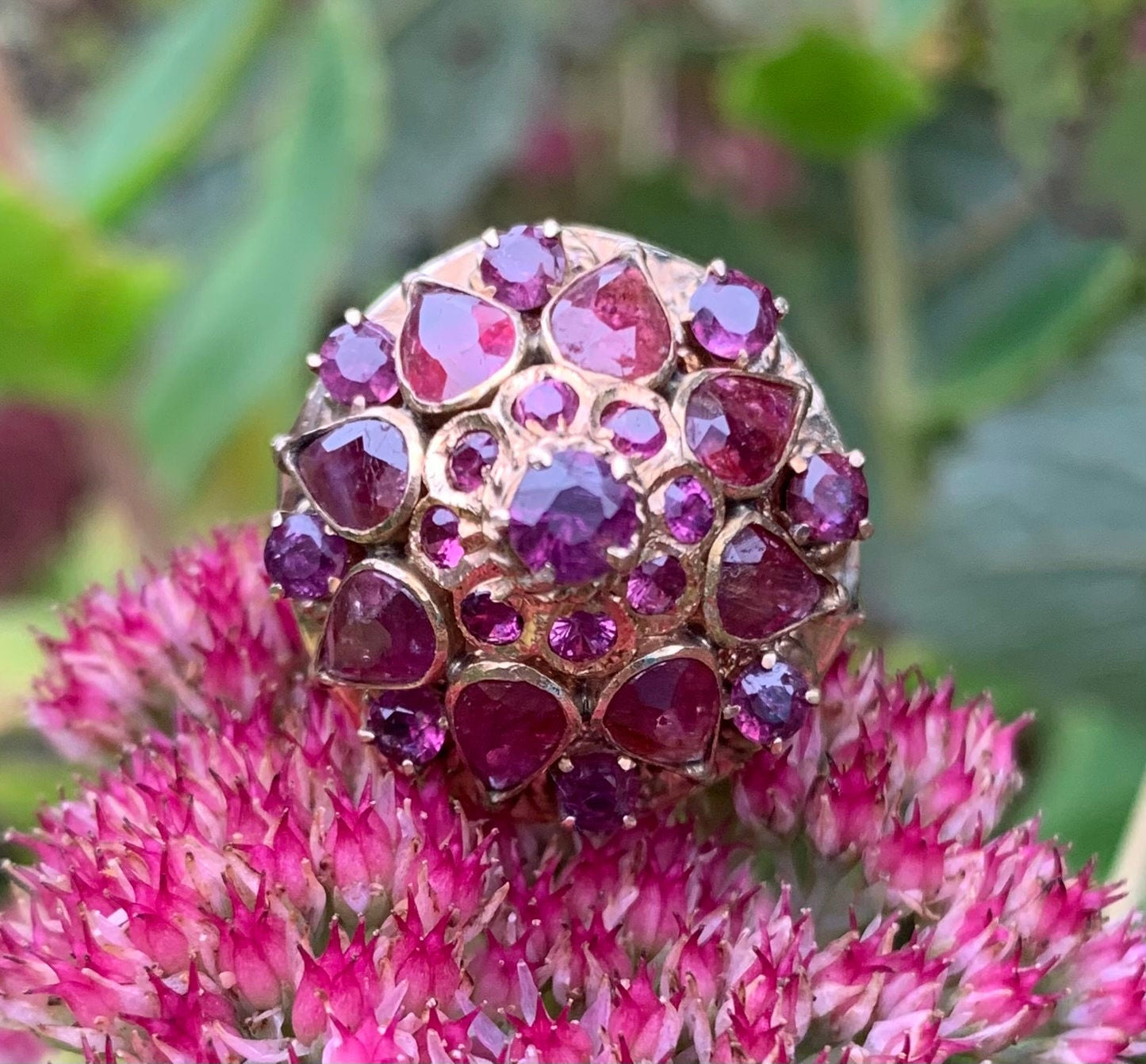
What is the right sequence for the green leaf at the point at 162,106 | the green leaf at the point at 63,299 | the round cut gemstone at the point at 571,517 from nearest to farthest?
the round cut gemstone at the point at 571,517, the green leaf at the point at 63,299, the green leaf at the point at 162,106

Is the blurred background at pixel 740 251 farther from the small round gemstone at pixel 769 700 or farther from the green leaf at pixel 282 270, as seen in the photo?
the small round gemstone at pixel 769 700

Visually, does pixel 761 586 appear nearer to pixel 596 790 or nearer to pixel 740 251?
pixel 596 790

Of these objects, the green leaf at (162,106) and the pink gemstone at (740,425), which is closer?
the pink gemstone at (740,425)

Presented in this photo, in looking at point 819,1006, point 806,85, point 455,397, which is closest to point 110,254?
point 806,85

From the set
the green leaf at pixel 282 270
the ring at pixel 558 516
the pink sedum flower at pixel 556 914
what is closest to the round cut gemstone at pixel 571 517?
the ring at pixel 558 516

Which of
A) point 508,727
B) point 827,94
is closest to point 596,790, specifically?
point 508,727

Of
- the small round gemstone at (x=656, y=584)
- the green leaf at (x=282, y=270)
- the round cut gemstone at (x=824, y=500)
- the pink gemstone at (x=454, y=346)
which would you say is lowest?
the small round gemstone at (x=656, y=584)

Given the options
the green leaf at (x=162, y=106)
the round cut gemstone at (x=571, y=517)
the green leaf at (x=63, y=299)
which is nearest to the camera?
the round cut gemstone at (x=571, y=517)
